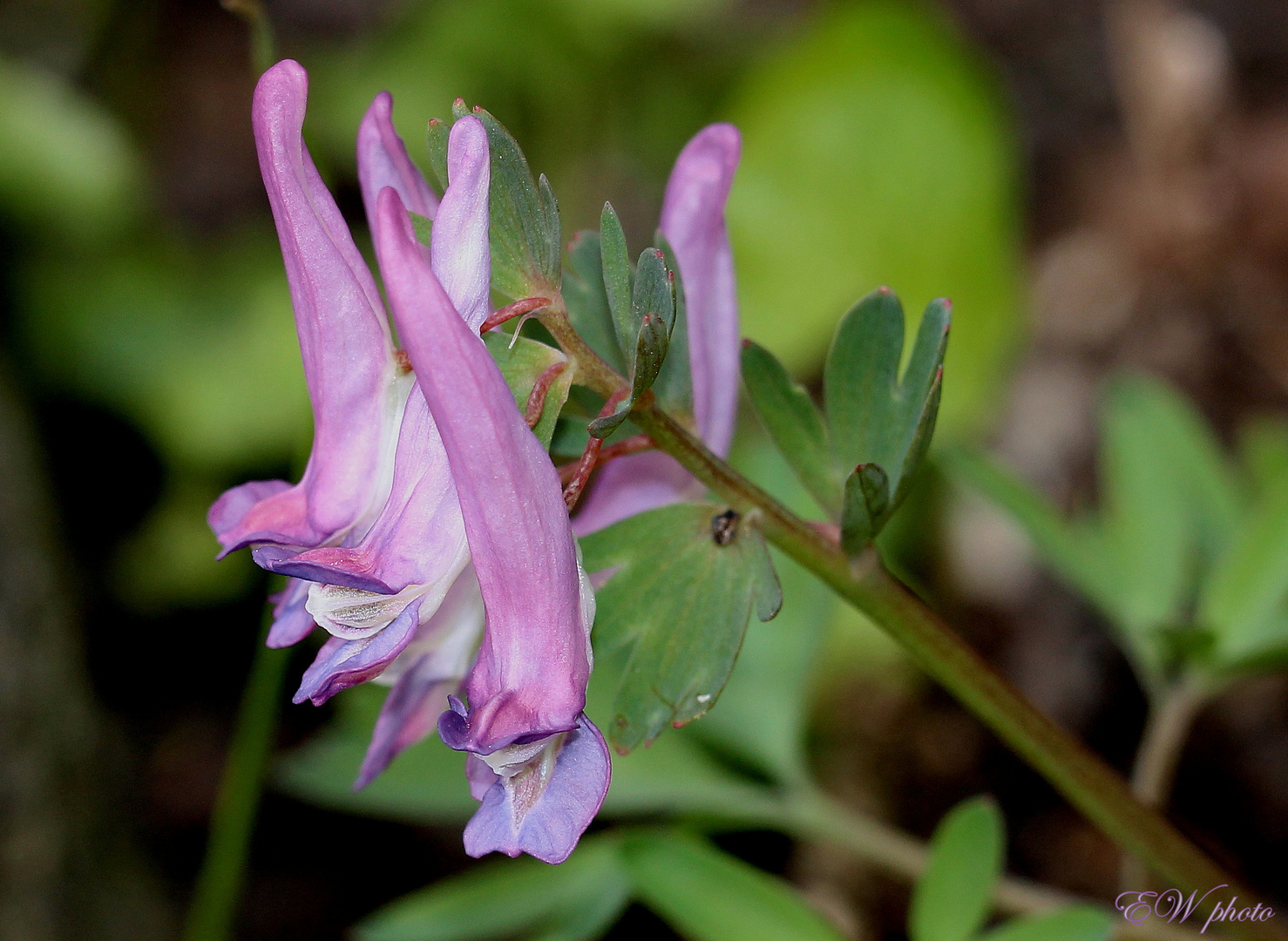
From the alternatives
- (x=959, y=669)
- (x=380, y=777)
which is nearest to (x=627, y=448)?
(x=959, y=669)

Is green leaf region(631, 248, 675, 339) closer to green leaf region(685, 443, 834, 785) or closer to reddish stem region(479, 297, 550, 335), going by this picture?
reddish stem region(479, 297, 550, 335)

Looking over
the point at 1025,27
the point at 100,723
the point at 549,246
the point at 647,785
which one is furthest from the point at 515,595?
the point at 1025,27

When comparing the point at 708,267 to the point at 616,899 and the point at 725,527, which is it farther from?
the point at 616,899

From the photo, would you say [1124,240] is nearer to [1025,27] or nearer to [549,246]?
[1025,27]

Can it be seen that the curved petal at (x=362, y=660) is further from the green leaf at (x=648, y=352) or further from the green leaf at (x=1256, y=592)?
the green leaf at (x=1256, y=592)

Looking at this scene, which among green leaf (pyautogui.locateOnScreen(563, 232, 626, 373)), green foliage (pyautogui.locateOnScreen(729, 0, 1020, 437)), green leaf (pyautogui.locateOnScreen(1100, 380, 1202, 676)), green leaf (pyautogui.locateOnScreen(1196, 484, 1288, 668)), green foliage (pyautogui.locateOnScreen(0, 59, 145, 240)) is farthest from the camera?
green foliage (pyautogui.locateOnScreen(729, 0, 1020, 437))

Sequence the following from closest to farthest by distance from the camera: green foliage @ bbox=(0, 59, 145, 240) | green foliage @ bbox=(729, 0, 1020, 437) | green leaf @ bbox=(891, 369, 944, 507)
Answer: green leaf @ bbox=(891, 369, 944, 507), green foliage @ bbox=(0, 59, 145, 240), green foliage @ bbox=(729, 0, 1020, 437)

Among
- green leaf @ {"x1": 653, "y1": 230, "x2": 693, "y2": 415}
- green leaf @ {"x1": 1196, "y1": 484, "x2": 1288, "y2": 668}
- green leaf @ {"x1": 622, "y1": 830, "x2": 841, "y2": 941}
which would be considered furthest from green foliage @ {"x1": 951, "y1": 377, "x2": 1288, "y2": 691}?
green leaf @ {"x1": 653, "y1": 230, "x2": 693, "y2": 415}
